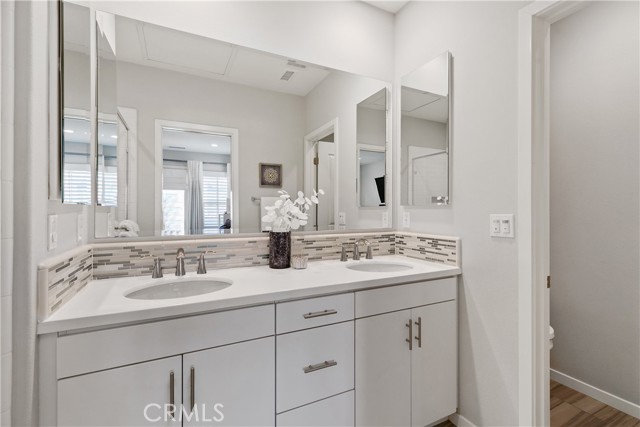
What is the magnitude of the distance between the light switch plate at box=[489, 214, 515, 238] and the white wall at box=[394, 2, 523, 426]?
0.03 m

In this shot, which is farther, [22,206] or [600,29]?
[600,29]

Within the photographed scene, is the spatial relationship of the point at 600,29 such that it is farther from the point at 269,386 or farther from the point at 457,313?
the point at 269,386

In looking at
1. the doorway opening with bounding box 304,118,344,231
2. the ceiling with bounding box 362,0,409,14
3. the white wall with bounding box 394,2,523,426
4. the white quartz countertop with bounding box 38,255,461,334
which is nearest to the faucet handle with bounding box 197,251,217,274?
the white quartz countertop with bounding box 38,255,461,334

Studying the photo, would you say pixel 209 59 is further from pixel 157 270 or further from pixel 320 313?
pixel 320 313

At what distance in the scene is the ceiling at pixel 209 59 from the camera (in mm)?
1467

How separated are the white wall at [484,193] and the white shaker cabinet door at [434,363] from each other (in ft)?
0.22

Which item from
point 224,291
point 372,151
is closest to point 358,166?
point 372,151

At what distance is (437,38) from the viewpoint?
1.83 meters

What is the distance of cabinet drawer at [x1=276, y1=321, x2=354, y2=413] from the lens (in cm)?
117

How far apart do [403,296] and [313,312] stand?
49cm

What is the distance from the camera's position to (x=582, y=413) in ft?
5.88

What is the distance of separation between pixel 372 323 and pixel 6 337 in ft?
3.99

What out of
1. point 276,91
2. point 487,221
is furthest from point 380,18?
point 487,221

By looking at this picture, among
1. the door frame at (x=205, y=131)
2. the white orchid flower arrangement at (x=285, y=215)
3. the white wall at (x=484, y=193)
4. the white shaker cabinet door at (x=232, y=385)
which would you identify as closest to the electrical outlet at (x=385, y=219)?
the white wall at (x=484, y=193)
